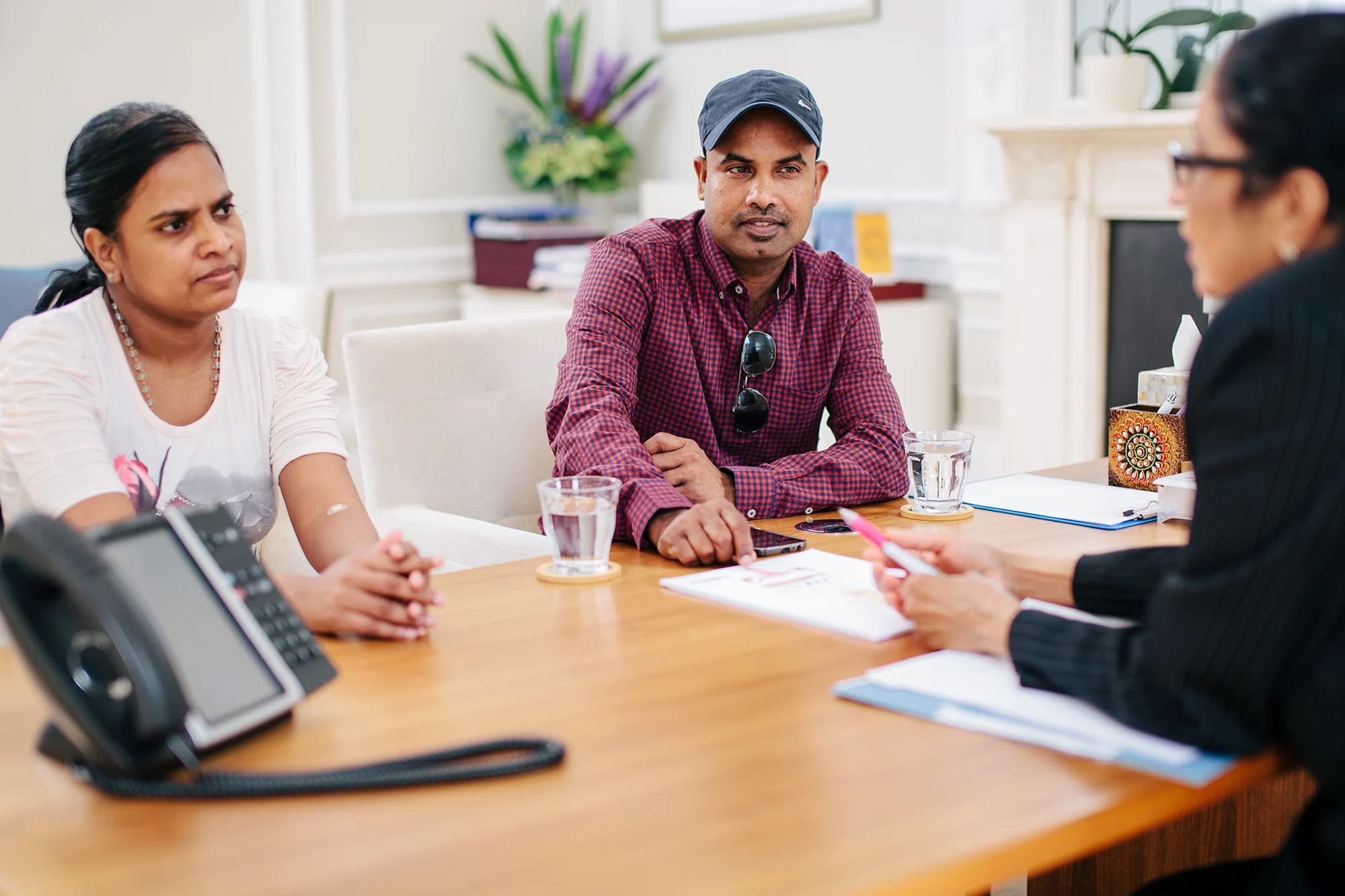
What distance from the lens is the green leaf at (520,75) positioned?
4945 mm

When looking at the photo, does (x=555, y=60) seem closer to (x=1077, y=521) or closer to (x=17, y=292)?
(x=17, y=292)

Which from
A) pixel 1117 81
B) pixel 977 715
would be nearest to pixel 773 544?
pixel 977 715

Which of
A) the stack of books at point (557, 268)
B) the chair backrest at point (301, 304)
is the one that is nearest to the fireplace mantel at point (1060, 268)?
the stack of books at point (557, 268)

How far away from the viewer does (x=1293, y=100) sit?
101cm

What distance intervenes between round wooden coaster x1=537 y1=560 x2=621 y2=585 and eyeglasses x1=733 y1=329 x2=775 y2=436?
2.14 feet

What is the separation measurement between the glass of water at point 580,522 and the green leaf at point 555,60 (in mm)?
3691

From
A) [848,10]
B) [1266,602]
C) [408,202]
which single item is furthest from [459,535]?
[408,202]

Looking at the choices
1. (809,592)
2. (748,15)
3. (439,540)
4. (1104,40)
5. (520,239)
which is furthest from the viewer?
(520,239)

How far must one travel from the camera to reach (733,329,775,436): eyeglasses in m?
2.13

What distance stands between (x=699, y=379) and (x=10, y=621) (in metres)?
1.33

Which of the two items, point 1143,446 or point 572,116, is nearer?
point 1143,446

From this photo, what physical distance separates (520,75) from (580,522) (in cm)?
376

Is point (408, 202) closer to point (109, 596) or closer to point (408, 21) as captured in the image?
point (408, 21)

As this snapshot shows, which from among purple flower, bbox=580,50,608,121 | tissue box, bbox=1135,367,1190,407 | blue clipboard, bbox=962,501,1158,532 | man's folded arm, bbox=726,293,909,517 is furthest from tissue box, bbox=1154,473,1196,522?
purple flower, bbox=580,50,608,121
